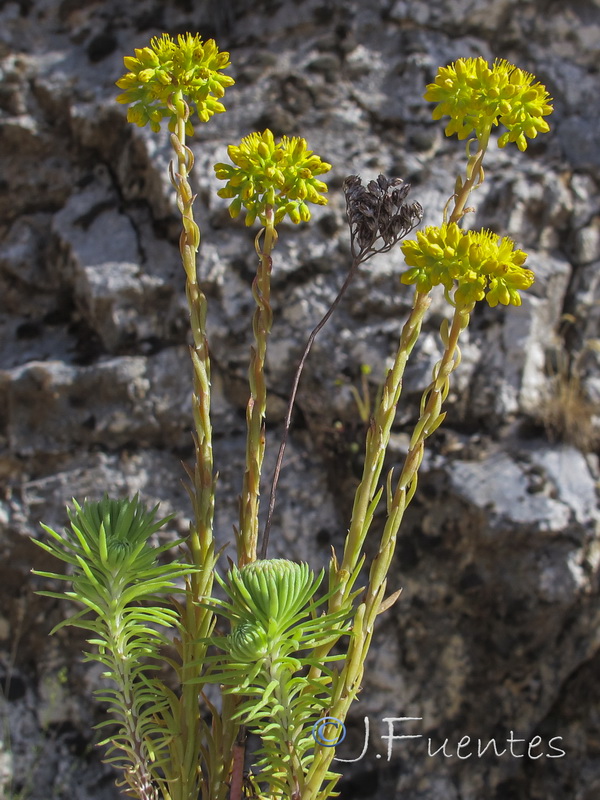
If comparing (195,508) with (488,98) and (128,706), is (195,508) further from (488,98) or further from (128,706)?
(488,98)

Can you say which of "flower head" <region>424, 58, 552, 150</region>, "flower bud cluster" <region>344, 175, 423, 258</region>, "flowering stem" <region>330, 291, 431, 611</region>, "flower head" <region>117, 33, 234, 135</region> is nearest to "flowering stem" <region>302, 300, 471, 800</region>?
"flowering stem" <region>330, 291, 431, 611</region>

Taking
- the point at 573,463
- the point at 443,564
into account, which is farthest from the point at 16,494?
the point at 573,463

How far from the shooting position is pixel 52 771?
5.61 ft

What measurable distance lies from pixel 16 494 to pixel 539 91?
4.93 feet

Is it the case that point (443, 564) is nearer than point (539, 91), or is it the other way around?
point (539, 91)

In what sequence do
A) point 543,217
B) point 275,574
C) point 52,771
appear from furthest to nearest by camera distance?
1. point 543,217
2. point 52,771
3. point 275,574

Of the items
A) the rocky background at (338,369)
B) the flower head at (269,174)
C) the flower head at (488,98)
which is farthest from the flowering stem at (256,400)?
the rocky background at (338,369)

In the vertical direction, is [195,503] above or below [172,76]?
below

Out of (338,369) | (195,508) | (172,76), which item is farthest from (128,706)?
(338,369)

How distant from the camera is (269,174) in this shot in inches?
32.1

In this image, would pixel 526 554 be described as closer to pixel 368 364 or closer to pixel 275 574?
pixel 368 364

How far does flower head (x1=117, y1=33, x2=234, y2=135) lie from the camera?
0.84m

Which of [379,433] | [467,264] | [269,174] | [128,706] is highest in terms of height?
[269,174]

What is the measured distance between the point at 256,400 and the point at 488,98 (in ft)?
1.43
